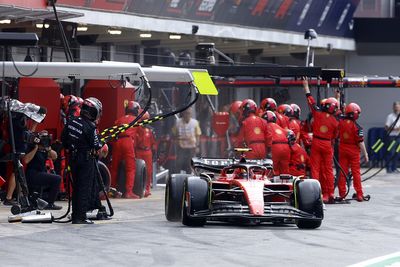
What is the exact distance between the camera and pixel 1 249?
13.7 metres

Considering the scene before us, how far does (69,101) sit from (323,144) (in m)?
4.65

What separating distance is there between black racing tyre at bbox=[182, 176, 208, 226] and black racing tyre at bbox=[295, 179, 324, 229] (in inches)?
48.5

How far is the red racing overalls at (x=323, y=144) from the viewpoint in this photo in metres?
22.6

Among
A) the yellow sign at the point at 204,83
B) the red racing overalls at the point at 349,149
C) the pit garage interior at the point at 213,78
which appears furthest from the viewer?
the red racing overalls at the point at 349,149

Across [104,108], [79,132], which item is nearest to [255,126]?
[104,108]

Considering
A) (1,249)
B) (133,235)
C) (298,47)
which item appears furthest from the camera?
(298,47)

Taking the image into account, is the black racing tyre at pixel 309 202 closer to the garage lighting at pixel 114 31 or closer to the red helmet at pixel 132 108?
the red helmet at pixel 132 108

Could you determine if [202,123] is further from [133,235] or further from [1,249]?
[1,249]

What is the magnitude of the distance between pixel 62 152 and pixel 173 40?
10.4m

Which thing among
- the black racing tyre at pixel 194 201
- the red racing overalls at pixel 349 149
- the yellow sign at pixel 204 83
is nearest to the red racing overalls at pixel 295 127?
the red racing overalls at pixel 349 149

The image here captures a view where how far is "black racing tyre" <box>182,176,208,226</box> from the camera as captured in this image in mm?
16531

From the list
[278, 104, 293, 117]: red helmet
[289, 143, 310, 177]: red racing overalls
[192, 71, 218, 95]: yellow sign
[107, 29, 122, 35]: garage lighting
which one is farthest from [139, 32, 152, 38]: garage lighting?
[192, 71, 218, 95]: yellow sign

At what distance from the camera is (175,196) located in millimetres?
17328

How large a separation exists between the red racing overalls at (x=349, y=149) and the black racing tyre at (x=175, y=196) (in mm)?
6238
